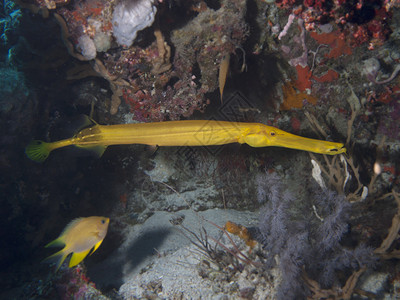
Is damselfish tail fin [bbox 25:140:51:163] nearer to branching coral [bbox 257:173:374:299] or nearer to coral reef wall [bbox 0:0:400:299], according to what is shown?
coral reef wall [bbox 0:0:400:299]

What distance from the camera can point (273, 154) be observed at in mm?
4836

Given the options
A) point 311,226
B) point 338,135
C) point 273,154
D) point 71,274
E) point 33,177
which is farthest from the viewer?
point 33,177

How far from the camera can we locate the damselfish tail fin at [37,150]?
156 inches

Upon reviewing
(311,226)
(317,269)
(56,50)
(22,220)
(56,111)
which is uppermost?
(56,50)

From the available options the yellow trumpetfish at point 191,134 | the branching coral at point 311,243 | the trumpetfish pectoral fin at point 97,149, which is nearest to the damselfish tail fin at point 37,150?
the trumpetfish pectoral fin at point 97,149

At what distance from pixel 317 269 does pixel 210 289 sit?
1.61 meters

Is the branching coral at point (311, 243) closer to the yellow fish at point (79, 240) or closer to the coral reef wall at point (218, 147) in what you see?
the coral reef wall at point (218, 147)

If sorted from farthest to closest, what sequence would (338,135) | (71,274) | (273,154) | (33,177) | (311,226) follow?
(33,177)
(273,154)
(338,135)
(71,274)
(311,226)

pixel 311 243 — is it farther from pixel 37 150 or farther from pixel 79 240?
pixel 37 150

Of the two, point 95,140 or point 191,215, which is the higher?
point 95,140

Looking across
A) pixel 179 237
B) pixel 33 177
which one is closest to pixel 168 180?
pixel 179 237

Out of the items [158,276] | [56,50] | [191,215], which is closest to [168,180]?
[191,215]

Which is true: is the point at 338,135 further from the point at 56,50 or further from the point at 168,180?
the point at 56,50

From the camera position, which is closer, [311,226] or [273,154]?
[311,226]
